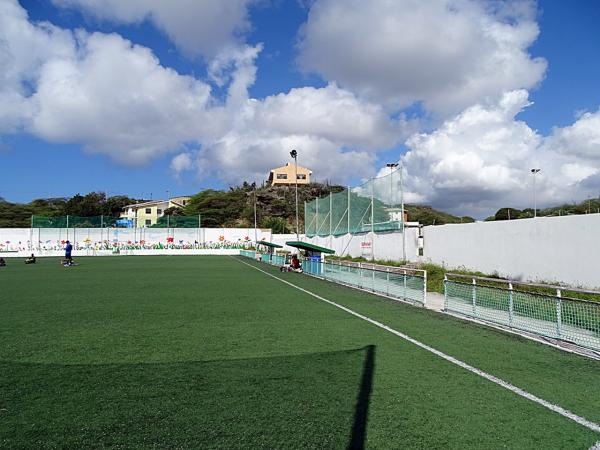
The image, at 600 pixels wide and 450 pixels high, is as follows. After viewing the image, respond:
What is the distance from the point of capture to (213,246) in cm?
6625

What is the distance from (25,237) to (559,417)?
65754 millimetres

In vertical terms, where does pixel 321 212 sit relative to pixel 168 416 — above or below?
above

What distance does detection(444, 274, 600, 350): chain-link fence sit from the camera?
7754mm

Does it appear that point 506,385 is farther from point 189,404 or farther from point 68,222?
point 68,222

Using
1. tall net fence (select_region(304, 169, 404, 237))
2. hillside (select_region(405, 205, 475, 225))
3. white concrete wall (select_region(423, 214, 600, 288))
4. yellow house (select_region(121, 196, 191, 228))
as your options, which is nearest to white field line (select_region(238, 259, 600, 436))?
white concrete wall (select_region(423, 214, 600, 288))

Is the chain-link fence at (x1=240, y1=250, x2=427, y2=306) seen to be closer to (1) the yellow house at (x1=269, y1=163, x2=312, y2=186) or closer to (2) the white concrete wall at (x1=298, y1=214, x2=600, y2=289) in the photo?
(2) the white concrete wall at (x1=298, y1=214, x2=600, y2=289)

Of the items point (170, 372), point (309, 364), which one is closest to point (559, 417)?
point (309, 364)

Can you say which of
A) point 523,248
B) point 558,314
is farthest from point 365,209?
point 558,314

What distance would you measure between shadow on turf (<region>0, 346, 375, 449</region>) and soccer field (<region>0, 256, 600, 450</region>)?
20mm

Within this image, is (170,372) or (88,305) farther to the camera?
(88,305)

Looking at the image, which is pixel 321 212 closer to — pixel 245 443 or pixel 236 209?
pixel 245 443

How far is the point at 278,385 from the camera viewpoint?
17.7ft

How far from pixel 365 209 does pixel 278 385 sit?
81.3 ft

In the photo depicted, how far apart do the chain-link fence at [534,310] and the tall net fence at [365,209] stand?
43.7ft
